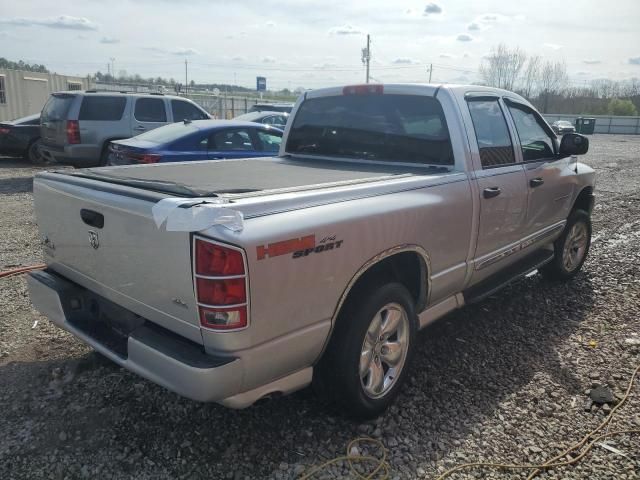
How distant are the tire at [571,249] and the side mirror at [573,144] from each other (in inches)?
32.4

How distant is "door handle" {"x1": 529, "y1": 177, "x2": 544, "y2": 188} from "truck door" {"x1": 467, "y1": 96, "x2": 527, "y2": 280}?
114 mm

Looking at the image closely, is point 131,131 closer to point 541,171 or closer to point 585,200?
point 585,200

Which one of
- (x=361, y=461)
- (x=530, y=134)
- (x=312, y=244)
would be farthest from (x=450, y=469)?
(x=530, y=134)

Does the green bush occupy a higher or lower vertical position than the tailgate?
higher

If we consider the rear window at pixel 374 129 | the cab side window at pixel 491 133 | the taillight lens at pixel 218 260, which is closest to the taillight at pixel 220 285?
the taillight lens at pixel 218 260

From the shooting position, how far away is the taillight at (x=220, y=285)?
7.38ft

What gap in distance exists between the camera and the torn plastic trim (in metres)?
2.27

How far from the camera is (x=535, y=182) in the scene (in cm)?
445

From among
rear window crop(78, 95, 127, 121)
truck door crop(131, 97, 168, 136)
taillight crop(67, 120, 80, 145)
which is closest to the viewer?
taillight crop(67, 120, 80, 145)

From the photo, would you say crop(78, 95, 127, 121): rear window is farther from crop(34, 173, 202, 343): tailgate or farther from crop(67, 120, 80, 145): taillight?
crop(34, 173, 202, 343): tailgate

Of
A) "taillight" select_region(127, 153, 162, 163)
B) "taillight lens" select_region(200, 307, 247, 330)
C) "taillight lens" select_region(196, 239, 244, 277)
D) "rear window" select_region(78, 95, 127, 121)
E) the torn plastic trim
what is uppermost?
"rear window" select_region(78, 95, 127, 121)

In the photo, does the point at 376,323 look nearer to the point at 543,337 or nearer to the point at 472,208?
the point at 472,208

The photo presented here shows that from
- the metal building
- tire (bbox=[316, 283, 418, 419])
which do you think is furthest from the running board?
the metal building

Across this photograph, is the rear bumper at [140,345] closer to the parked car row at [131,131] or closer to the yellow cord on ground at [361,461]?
the yellow cord on ground at [361,461]
